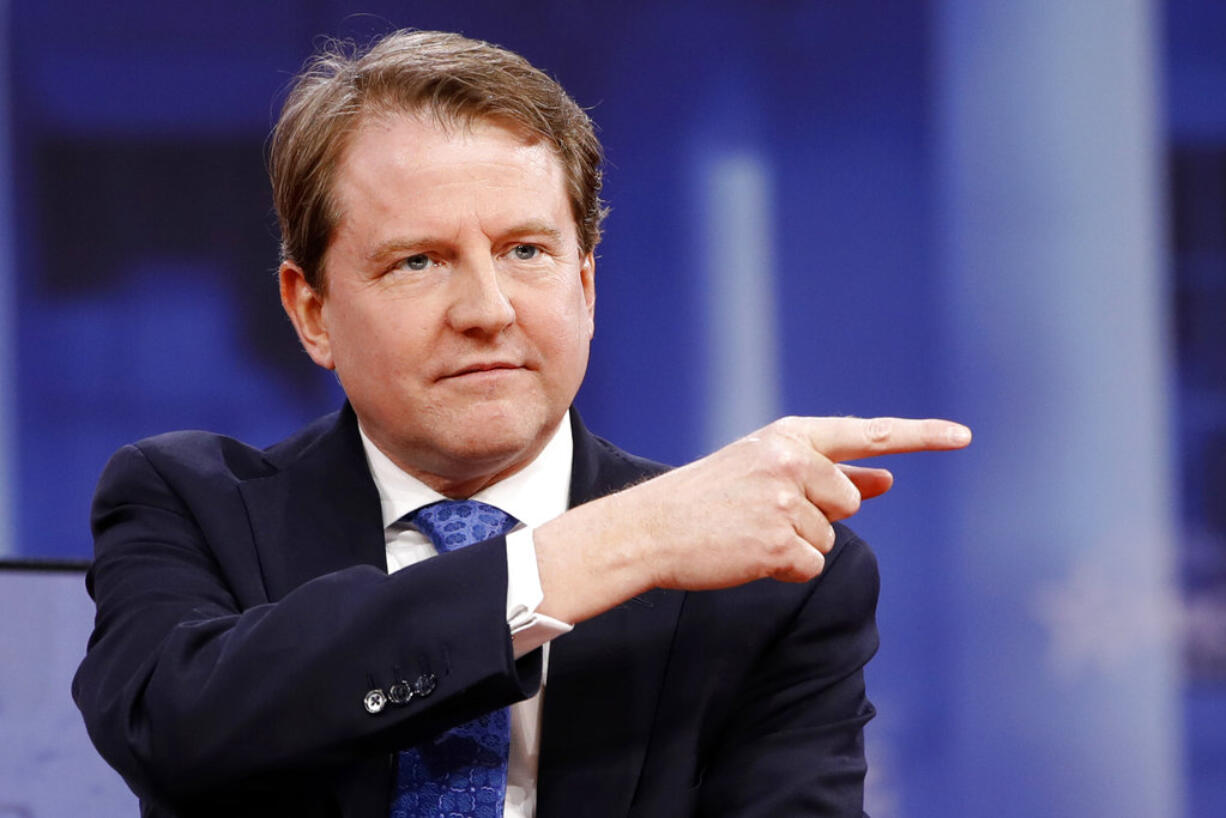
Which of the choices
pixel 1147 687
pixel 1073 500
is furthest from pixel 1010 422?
pixel 1147 687

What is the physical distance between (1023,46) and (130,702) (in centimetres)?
257

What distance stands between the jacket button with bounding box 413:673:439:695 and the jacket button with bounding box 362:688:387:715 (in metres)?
0.03

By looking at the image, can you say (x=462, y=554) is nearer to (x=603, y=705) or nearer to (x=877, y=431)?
(x=603, y=705)

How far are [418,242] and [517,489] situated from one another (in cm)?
31

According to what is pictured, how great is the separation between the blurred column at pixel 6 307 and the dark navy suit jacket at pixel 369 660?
1.83 metres

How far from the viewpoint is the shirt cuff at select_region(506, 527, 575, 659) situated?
121cm

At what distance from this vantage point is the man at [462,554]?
122cm

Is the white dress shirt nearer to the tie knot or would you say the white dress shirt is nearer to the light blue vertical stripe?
the tie knot

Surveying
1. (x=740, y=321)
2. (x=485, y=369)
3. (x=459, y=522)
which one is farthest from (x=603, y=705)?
(x=740, y=321)

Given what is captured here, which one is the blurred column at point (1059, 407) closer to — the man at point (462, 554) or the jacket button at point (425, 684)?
the man at point (462, 554)

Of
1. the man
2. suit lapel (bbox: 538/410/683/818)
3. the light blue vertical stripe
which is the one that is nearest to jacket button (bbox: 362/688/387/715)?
the man

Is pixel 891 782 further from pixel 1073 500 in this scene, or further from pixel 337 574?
pixel 337 574

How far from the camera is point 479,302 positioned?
143 cm

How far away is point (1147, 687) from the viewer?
3057 millimetres
